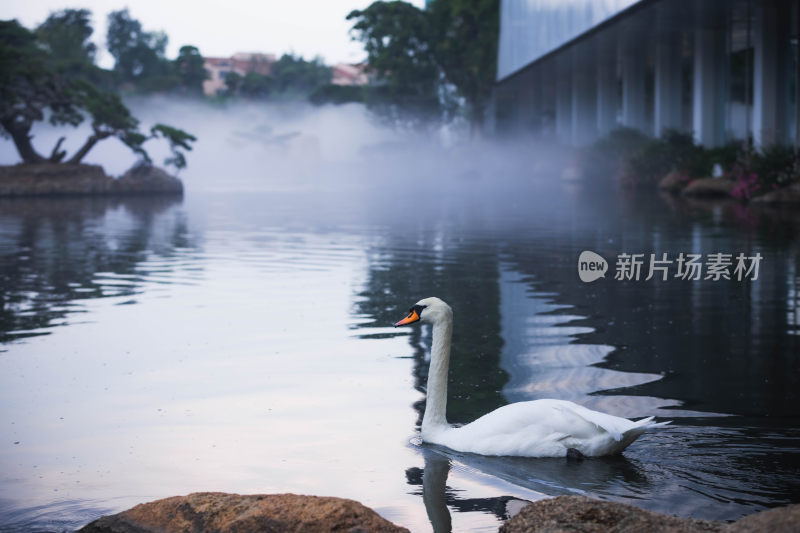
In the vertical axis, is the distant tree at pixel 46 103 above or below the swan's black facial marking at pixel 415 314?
above

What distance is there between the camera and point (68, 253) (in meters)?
17.0

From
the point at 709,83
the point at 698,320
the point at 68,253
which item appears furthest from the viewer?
the point at 709,83

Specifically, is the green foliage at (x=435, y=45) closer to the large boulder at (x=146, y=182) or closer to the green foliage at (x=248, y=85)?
the large boulder at (x=146, y=182)

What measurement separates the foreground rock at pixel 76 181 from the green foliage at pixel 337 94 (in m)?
39.3

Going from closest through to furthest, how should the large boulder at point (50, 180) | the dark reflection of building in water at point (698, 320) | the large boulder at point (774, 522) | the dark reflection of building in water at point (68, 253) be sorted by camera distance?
the large boulder at point (774, 522), the dark reflection of building in water at point (698, 320), the dark reflection of building in water at point (68, 253), the large boulder at point (50, 180)

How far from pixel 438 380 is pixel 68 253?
40.8 feet

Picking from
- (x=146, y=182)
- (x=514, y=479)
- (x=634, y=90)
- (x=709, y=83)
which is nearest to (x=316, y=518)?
(x=514, y=479)

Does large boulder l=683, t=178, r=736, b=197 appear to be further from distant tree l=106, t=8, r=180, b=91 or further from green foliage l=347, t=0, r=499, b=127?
distant tree l=106, t=8, r=180, b=91

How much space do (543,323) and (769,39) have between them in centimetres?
2120

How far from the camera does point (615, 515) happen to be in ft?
12.0

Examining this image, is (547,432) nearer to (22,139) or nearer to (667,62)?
(667,62)

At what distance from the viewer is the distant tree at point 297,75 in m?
112

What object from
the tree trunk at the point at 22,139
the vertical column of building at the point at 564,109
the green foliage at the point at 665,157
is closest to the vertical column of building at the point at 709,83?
the green foliage at the point at 665,157

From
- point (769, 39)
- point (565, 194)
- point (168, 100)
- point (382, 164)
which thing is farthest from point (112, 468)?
point (168, 100)
